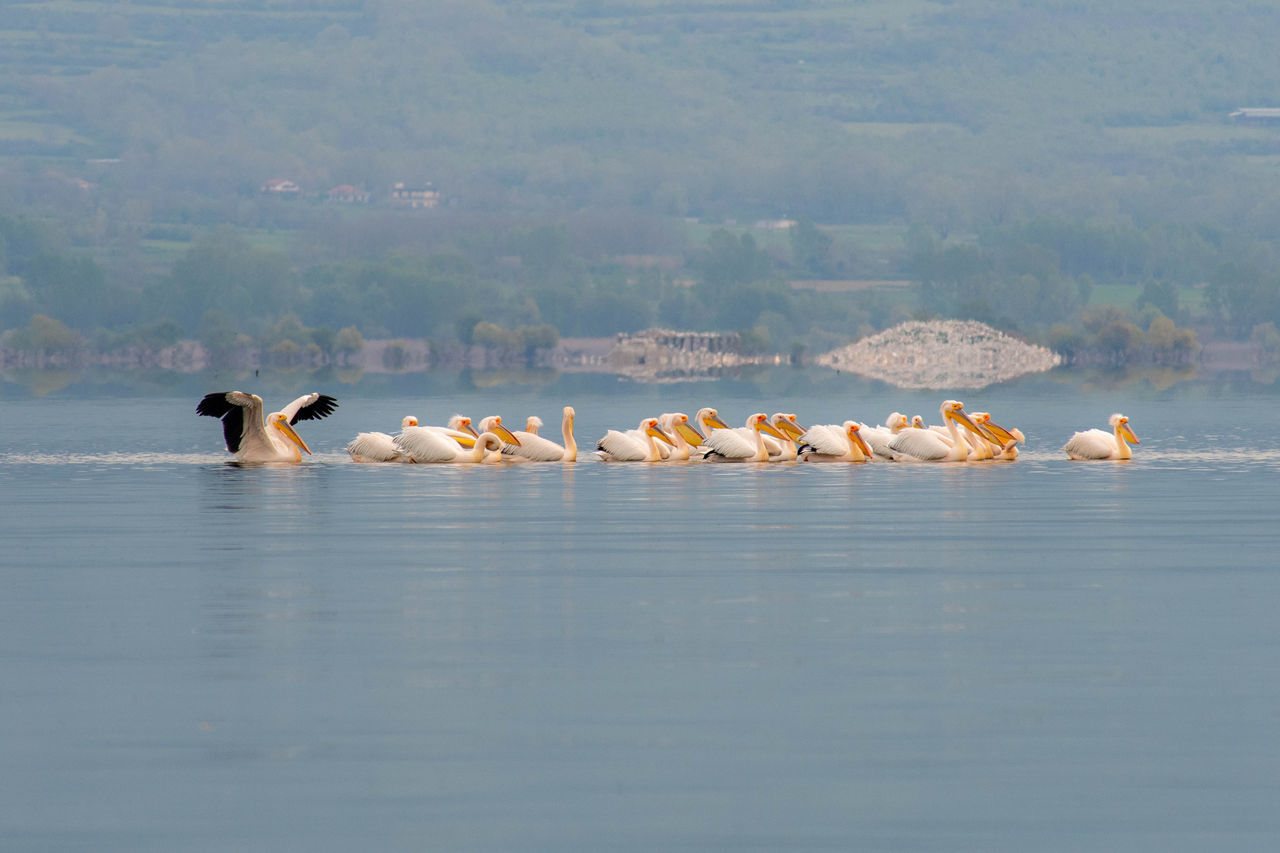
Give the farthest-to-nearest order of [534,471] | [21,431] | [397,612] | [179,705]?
[21,431], [534,471], [397,612], [179,705]

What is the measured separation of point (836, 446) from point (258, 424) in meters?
8.98

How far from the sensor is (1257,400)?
74.3 meters

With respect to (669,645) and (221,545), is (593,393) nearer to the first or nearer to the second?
(221,545)

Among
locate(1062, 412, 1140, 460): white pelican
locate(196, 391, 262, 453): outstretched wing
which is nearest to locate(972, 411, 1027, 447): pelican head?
locate(1062, 412, 1140, 460): white pelican

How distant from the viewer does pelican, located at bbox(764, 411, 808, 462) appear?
122 ft

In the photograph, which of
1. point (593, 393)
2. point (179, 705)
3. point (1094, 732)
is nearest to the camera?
point (1094, 732)

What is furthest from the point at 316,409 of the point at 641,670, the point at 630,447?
the point at 641,670

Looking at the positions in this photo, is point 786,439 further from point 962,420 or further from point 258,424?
point 258,424

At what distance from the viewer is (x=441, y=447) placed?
36250mm

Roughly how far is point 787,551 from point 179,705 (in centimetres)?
966

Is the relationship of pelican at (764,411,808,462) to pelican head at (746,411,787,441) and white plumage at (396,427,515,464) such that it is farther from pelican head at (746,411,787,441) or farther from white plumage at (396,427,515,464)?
white plumage at (396,427,515,464)

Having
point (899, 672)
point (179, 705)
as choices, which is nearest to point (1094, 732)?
point (899, 672)

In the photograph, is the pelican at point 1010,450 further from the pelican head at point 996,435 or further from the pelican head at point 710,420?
the pelican head at point 710,420

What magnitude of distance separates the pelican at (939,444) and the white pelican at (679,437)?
333 centimetres
